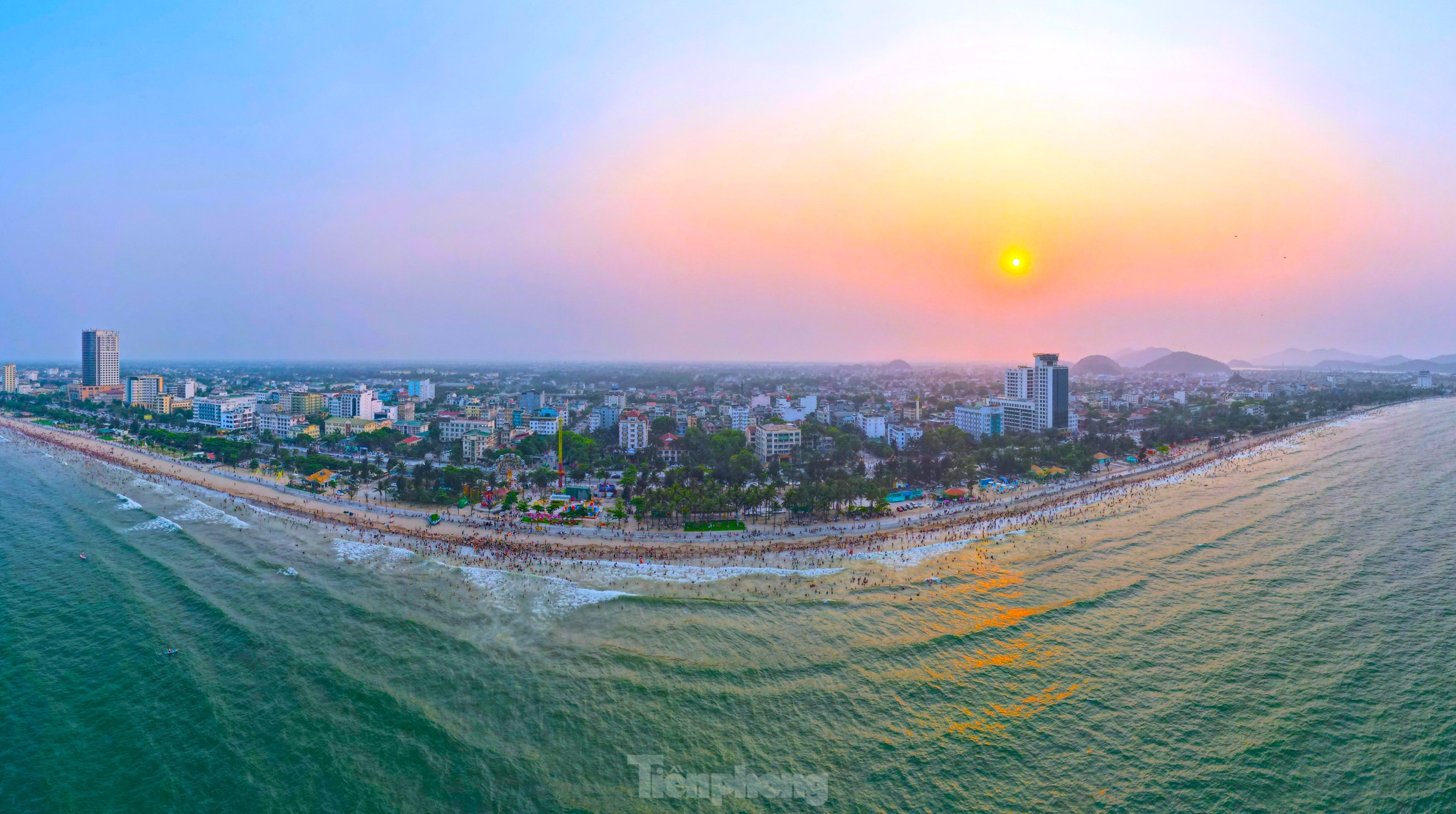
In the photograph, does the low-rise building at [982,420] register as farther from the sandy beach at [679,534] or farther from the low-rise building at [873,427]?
the sandy beach at [679,534]

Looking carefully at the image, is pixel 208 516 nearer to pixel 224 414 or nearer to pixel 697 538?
pixel 697 538

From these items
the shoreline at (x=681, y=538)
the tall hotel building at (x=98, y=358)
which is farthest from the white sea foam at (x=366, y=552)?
the tall hotel building at (x=98, y=358)

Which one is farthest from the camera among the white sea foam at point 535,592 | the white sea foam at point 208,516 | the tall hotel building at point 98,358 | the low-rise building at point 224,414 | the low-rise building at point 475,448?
the tall hotel building at point 98,358

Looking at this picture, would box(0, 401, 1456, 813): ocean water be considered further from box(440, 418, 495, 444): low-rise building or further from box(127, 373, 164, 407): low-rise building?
box(127, 373, 164, 407): low-rise building

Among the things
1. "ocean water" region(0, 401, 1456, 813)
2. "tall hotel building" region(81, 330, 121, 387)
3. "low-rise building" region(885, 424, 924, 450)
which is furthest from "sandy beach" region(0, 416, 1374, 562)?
"tall hotel building" region(81, 330, 121, 387)

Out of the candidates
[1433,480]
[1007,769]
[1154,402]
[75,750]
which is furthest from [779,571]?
[1154,402]
